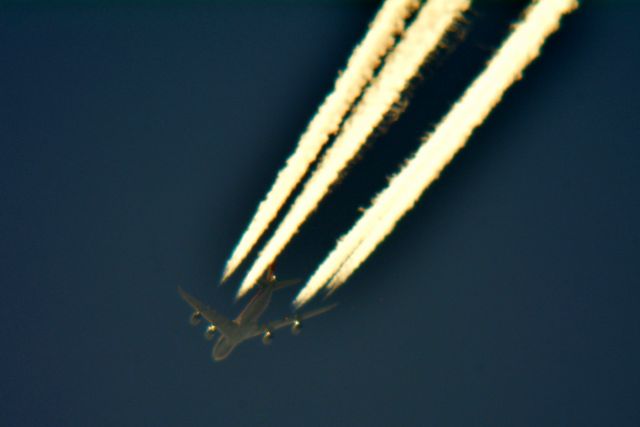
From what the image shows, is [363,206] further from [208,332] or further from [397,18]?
[208,332]

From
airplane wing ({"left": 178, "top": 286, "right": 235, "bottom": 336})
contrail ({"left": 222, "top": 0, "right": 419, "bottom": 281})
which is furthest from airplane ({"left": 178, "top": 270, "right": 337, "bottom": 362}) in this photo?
contrail ({"left": 222, "top": 0, "right": 419, "bottom": 281})

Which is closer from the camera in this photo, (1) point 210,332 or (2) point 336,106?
(2) point 336,106

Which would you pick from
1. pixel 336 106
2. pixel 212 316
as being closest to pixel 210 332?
pixel 212 316

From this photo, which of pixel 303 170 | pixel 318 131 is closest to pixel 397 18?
pixel 318 131

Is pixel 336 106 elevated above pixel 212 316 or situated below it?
above

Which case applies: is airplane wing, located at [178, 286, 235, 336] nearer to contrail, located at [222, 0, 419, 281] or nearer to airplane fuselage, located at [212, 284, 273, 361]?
airplane fuselage, located at [212, 284, 273, 361]

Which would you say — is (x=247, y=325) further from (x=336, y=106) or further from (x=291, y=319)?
(x=336, y=106)

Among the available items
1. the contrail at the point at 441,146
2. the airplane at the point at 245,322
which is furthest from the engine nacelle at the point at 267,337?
the contrail at the point at 441,146
